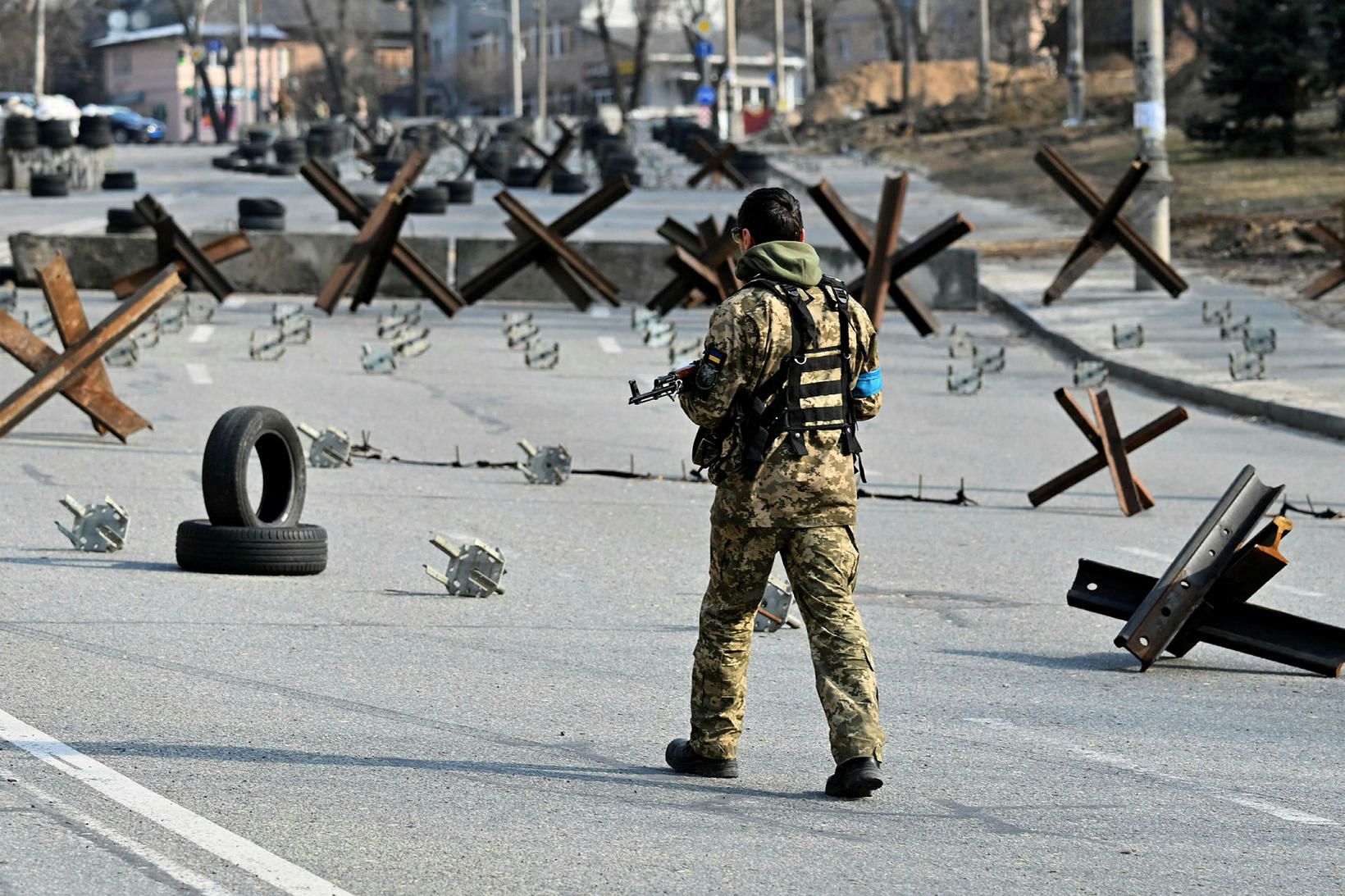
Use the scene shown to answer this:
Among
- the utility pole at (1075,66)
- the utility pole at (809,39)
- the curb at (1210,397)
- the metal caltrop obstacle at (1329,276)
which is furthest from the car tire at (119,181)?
the utility pole at (809,39)

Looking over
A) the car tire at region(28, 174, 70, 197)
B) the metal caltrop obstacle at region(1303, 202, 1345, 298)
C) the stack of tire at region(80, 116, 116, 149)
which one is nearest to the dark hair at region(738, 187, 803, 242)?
the metal caltrop obstacle at region(1303, 202, 1345, 298)

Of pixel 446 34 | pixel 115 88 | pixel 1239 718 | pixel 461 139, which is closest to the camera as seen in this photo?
pixel 1239 718

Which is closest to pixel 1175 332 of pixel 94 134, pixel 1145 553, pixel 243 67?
pixel 1145 553

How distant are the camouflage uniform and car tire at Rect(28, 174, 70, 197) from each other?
139ft

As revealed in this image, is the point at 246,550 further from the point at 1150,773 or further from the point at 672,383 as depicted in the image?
the point at 1150,773

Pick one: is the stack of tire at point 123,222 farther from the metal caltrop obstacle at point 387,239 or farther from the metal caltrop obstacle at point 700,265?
the metal caltrop obstacle at point 700,265

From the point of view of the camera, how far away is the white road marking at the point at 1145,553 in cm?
1066

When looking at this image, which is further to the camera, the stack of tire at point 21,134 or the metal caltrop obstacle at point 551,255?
the stack of tire at point 21,134

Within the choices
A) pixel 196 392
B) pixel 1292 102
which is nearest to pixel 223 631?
pixel 196 392

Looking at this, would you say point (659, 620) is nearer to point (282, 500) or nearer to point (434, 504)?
point (282, 500)

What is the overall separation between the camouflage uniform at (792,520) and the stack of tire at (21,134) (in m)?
47.8

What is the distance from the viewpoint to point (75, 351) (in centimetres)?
1278

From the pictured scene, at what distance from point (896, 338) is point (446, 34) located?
134 metres

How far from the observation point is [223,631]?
8.21 metres
